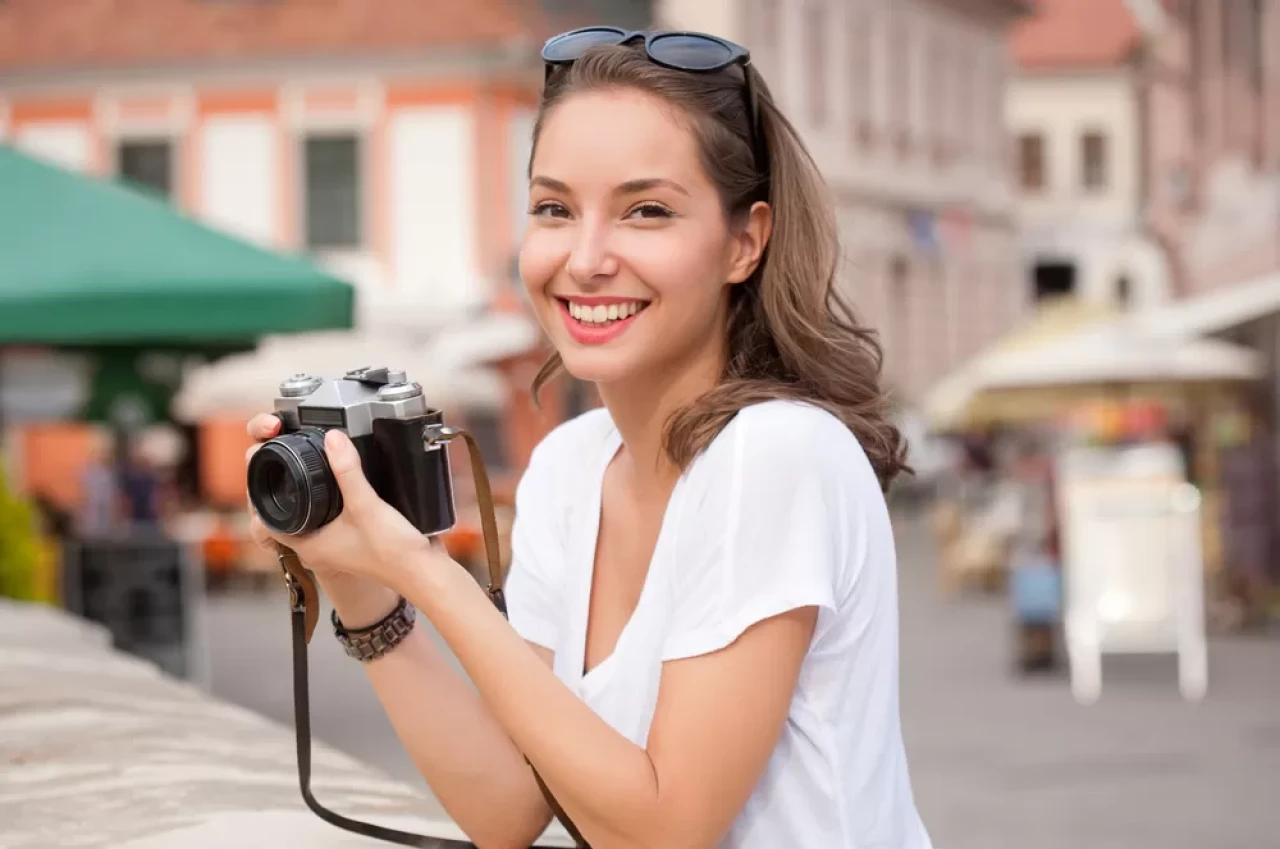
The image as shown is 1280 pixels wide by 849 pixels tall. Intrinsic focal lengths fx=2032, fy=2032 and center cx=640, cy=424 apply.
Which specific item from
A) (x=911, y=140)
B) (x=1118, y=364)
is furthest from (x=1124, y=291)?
(x=1118, y=364)

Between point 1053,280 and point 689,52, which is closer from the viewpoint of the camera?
point 689,52

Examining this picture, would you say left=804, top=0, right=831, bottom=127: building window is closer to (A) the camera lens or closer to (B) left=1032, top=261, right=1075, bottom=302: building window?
(B) left=1032, top=261, right=1075, bottom=302: building window

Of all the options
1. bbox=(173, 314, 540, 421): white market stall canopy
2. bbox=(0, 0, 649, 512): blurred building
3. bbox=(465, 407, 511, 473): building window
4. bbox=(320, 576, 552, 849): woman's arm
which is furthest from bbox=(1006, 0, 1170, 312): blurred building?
bbox=(320, 576, 552, 849): woman's arm

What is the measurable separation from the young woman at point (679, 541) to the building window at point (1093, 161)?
47042 mm

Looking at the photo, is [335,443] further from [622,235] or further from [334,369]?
[334,369]

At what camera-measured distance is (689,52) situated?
2.10 m

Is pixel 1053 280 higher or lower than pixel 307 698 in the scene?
higher

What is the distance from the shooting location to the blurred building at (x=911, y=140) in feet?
109

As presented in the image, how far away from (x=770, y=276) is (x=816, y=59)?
32499 mm

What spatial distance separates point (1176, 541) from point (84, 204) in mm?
6134

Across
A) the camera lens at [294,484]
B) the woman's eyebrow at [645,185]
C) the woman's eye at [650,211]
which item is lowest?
the camera lens at [294,484]

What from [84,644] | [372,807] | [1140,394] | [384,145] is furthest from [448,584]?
[384,145]

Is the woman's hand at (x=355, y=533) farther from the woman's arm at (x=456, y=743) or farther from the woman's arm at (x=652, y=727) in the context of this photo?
the woman's arm at (x=456, y=743)

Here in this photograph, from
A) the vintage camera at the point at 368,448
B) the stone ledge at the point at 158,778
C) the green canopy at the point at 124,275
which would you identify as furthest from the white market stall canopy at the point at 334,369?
the vintage camera at the point at 368,448
